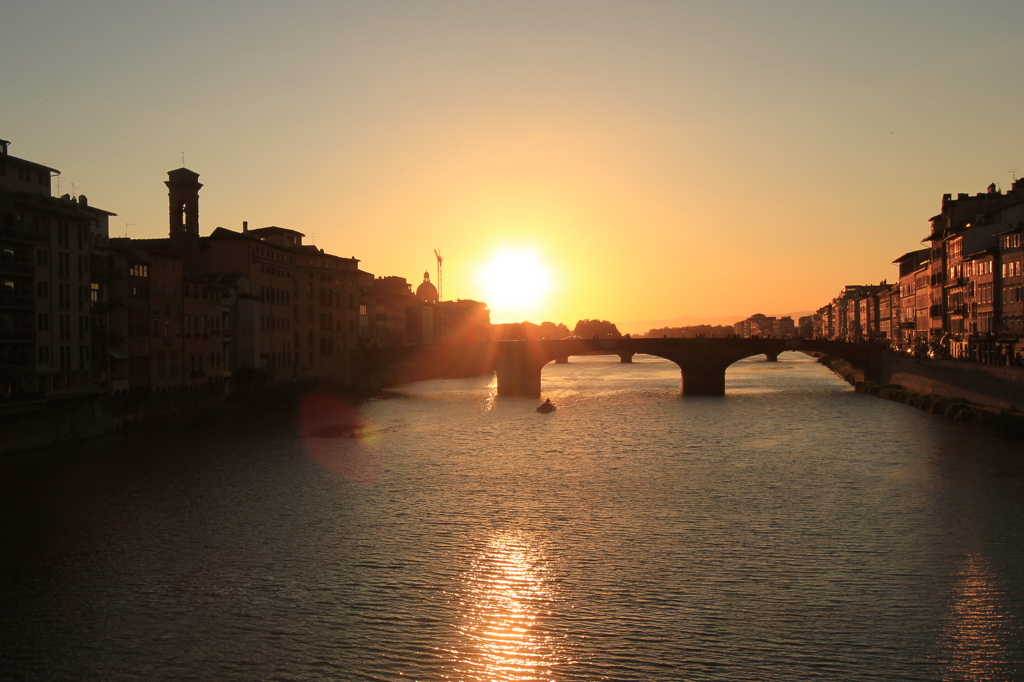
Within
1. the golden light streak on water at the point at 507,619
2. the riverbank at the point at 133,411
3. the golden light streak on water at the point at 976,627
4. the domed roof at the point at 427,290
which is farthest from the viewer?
the domed roof at the point at 427,290

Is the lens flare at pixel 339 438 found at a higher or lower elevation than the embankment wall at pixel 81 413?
lower

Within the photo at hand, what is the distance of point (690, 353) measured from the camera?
86.1 meters

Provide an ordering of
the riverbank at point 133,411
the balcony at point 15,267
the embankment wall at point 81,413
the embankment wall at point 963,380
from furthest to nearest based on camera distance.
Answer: the embankment wall at point 963,380 → the riverbank at point 133,411 → the embankment wall at point 81,413 → the balcony at point 15,267

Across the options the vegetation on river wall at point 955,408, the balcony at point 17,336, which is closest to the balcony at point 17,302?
the balcony at point 17,336

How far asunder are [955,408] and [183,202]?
54103 mm

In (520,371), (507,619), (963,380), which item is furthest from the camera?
(520,371)

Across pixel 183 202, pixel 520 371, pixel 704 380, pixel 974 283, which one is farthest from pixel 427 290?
pixel 974 283

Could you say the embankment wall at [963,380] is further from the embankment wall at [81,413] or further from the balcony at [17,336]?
the balcony at [17,336]

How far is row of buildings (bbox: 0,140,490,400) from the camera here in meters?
42.2

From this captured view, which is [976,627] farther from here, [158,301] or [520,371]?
[520,371]

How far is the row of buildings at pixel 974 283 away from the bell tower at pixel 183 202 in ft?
184

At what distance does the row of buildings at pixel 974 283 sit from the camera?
203 ft

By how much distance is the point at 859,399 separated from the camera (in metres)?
73.1

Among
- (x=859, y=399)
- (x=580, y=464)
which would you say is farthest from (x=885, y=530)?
(x=859, y=399)
